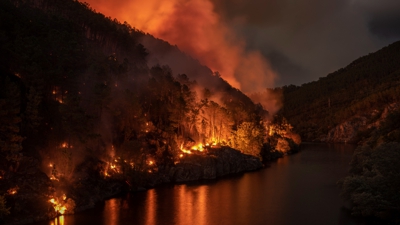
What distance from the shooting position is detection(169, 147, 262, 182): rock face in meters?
72.4

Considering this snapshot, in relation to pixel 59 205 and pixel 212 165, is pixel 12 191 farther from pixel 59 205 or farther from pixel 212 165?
pixel 212 165

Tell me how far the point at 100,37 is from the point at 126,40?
9458 millimetres

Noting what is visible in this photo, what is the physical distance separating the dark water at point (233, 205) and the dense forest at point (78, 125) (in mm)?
4885

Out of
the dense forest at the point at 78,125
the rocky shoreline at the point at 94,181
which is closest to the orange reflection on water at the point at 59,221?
the rocky shoreline at the point at 94,181

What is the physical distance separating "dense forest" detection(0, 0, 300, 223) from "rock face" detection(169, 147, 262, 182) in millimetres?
884

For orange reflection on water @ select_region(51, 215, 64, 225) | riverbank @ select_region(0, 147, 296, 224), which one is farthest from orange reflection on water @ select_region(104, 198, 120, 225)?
orange reflection on water @ select_region(51, 215, 64, 225)

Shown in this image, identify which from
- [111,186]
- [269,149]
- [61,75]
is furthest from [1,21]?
[269,149]

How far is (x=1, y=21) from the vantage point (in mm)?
62969

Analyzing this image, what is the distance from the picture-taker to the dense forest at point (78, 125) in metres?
43.9

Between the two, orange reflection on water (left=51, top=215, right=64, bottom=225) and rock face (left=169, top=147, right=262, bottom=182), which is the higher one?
rock face (left=169, top=147, right=262, bottom=182)

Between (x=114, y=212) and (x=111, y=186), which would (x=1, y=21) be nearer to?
(x=111, y=186)

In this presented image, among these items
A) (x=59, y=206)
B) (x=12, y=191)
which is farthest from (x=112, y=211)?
(x=12, y=191)

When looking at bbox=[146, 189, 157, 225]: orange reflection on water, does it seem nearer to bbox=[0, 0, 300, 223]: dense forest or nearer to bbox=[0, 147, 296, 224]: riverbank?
A: bbox=[0, 147, 296, 224]: riverbank

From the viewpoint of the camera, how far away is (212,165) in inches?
3034
